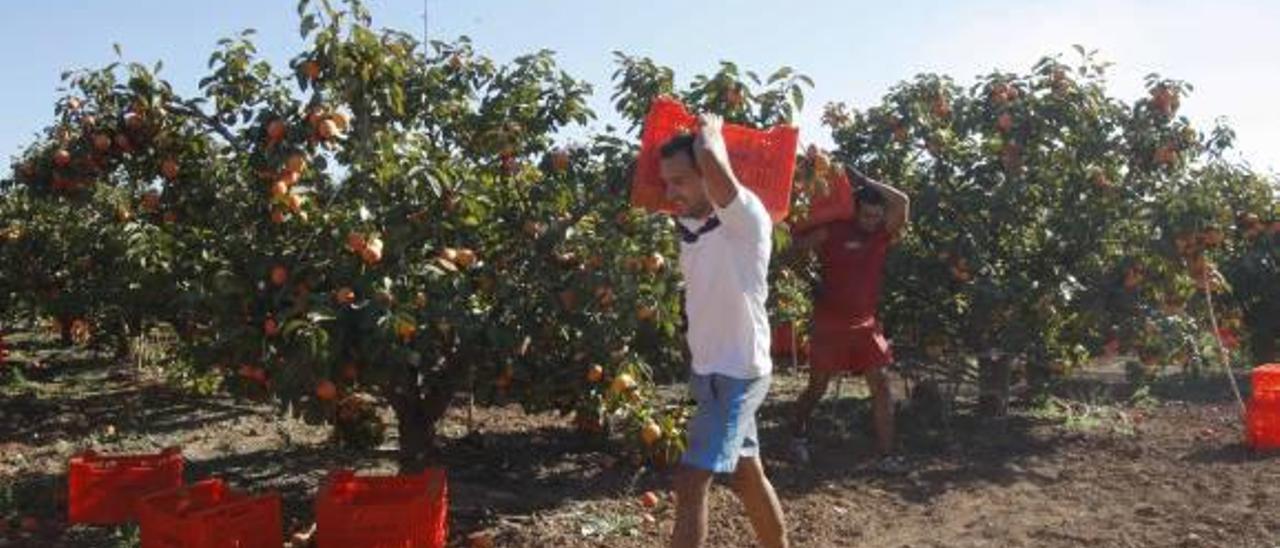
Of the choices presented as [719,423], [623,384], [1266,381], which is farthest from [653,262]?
[1266,381]

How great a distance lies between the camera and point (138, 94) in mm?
4934

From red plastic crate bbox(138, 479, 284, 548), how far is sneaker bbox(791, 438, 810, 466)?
110 inches

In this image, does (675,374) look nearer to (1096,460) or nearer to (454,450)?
(454,450)

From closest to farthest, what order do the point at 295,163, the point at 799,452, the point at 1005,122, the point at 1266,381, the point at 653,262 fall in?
the point at 295,163 < the point at 653,262 < the point at 799,452 < the point at 1266,381 < the point at 1005,122

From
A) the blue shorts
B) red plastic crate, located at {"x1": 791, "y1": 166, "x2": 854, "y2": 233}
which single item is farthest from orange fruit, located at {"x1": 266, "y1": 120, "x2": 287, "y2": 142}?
red plastic crate, located at {"x1": 791, "y1": 166, "x2": 854, "y2": 233}

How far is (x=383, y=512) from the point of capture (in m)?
4.26

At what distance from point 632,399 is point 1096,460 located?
9.97 feet

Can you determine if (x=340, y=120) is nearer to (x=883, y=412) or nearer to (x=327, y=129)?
(x=327, y=129)

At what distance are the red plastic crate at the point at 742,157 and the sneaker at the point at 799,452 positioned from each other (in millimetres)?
2096

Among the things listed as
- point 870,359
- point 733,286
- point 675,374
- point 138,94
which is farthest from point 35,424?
point 733,286

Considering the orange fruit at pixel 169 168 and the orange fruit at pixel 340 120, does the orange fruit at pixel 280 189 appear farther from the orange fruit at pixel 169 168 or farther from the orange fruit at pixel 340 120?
the orange fruit at pixel 169 168

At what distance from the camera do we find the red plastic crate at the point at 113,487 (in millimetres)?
5000

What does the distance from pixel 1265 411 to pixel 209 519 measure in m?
5.34

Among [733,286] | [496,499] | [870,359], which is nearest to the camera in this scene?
[733,286]
